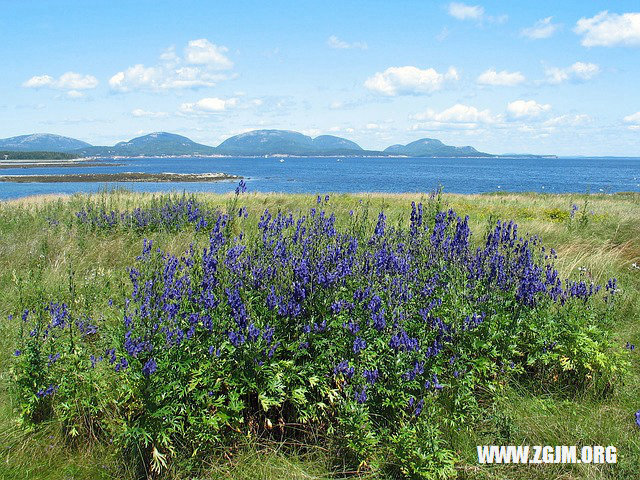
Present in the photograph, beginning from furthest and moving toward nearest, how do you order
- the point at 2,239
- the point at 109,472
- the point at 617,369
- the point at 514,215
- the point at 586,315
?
the point at 514,215 < the point at 2,239 < the point at 586,315 < the point at 617,369 < the point at 109,472

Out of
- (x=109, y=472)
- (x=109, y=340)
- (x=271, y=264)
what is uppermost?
(x=271, y=264)

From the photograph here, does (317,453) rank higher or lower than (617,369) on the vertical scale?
lower

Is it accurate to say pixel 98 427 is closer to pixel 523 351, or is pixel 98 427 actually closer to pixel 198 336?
pixel 198 336

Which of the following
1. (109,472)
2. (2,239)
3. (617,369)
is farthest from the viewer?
(2,239)

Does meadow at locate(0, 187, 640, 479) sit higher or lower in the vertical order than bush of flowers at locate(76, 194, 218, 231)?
lower

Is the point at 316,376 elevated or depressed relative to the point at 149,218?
depressed

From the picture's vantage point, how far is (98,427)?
3.54 metres

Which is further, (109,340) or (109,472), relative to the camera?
(109,340)

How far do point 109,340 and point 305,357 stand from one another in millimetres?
→ 1551

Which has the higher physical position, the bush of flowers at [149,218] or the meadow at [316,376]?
the bush of flowers at [149,218]

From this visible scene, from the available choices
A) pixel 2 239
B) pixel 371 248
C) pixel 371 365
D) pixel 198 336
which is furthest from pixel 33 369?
pixel 2 239

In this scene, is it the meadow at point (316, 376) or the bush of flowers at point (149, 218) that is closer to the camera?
the meadow at point (316, 376)

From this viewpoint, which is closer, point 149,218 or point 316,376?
point 316,376

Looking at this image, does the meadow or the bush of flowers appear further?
the bush of flowers
